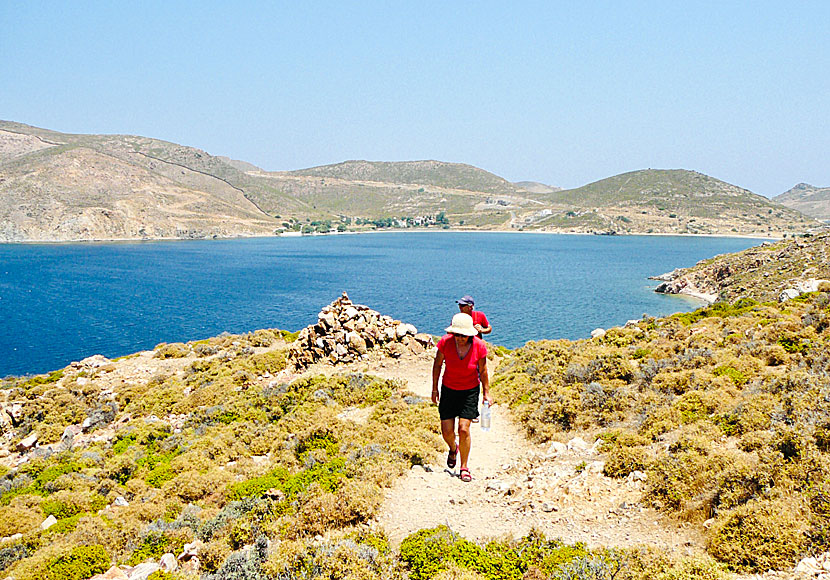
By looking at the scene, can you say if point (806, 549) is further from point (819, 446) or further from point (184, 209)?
point (184, 209)

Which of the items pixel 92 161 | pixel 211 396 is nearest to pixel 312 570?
pixel 211 396

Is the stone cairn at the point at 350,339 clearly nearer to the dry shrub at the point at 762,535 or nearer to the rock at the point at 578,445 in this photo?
the rock at the point at 578,445

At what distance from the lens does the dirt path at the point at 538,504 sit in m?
7.09

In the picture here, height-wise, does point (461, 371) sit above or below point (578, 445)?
above

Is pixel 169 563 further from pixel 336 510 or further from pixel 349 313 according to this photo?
pixel 349 313

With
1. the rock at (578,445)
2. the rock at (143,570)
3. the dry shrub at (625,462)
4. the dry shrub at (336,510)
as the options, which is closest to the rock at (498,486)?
the dry shrub at (625,462)

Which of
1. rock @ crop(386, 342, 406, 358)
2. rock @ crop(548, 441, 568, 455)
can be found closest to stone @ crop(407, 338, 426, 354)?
rock @ crop(386, 342, 406, 358)

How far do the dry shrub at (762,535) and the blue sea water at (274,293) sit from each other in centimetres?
3567

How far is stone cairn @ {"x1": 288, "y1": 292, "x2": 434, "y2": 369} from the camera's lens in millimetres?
21203

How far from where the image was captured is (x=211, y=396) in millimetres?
18922

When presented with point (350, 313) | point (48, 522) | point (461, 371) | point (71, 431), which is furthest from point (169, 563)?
point (350, 313)

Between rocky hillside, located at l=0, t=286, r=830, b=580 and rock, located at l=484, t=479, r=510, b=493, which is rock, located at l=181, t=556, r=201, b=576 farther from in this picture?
rock, located at l=484, t=479, r=510, b=493

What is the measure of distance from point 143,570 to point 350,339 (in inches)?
542

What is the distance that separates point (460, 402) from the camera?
8742mm
